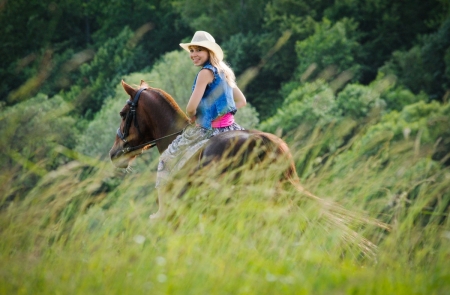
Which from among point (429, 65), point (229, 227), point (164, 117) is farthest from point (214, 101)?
point (429, 65)

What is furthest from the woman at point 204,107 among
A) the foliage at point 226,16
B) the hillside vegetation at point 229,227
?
the foliage at point 226,16

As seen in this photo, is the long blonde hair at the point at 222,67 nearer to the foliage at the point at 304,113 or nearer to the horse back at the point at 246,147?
the horse back at the point at 246,147

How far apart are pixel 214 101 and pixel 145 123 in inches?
40.6

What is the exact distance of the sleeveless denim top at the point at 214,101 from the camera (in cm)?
767

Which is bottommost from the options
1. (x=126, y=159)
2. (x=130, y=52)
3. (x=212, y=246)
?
(x=130, y=52)

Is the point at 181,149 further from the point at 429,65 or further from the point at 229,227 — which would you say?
the point at 429,65

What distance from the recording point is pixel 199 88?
25.0 ft

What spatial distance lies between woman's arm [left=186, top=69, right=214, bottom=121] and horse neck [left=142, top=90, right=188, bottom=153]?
0.51m

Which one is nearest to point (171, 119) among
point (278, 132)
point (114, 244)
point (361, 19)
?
point (278, 132)

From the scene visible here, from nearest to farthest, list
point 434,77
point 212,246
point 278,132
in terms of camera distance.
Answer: point 212,246, point 278,132, point 434,77

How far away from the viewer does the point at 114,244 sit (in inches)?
195

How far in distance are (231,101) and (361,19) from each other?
63.8 metres

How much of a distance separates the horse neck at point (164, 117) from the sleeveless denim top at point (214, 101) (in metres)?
0.44

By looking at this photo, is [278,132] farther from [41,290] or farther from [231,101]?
[41,290]
